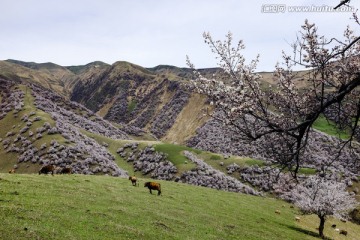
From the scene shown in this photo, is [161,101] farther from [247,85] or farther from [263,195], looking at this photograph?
[247,85]

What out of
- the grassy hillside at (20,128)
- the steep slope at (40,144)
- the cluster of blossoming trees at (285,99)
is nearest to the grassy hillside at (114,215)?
the cluster of blossoming trees at (285,99)

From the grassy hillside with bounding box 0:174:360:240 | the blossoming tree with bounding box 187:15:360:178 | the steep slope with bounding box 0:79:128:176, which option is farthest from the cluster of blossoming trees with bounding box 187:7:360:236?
the steep slope with bounding box 0:79:128:176

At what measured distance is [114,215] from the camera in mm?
26219

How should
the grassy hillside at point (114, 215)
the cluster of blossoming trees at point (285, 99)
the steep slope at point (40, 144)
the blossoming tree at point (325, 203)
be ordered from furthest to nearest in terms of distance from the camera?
the steep slope at point (40, 144) < the blossoming tree at point (325, 203) < the grassy hillside at point (114, 215) < the cluster of blossoming trees at point (285, 99)

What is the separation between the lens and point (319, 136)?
108125mm

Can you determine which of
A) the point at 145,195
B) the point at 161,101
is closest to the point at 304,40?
the point at 145,195

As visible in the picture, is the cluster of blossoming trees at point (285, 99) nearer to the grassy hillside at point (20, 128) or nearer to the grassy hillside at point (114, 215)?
the grassy hillside at point (114, 215)

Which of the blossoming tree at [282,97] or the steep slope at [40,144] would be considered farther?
the steep slope at [40,144]

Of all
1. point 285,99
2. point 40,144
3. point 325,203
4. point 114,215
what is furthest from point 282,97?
point 40,144

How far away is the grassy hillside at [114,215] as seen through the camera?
2077 cm

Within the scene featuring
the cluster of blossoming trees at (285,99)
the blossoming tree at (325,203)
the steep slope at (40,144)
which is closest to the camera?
the cluster of blossoming trees at (285,99)

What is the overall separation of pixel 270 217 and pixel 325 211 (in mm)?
7280

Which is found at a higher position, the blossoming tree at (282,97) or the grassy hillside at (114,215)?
the blossoming tree at (282,97)

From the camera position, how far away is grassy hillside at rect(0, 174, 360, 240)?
20766 millimetres
